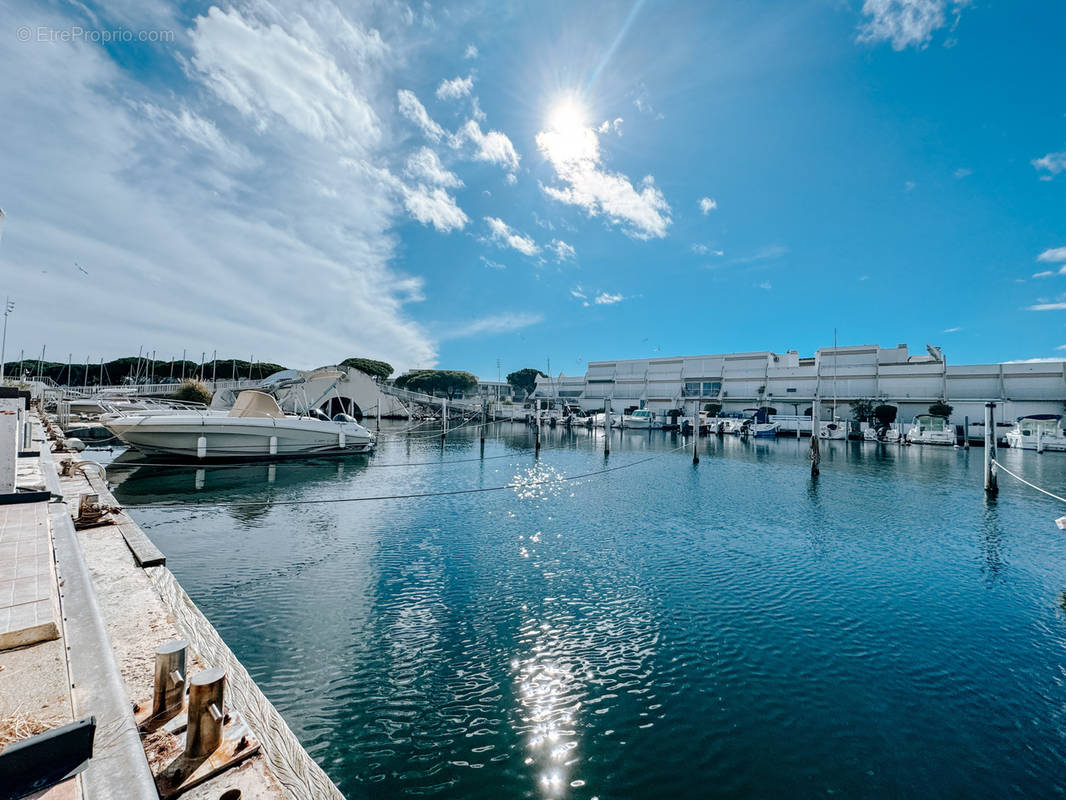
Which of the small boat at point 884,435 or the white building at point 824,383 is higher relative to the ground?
the white building at point 824,383

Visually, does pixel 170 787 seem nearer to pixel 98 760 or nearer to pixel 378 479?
pixel 98 760

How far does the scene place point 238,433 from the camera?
20.3 metres

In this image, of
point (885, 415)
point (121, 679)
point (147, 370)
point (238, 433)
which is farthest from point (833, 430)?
point (147, 370)

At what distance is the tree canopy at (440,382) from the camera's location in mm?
85812

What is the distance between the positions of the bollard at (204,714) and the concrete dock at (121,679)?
0.09 feet

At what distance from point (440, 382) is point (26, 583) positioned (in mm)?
83830

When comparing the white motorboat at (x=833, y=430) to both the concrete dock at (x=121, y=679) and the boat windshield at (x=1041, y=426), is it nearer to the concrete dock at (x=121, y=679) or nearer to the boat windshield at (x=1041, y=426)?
the boat windshield at (x=1041, y=426)

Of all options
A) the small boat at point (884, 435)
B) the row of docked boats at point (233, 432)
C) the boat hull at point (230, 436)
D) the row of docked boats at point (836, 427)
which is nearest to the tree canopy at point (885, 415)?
the row of docked boats at point (836, 427)

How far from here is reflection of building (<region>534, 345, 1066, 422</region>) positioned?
162ft

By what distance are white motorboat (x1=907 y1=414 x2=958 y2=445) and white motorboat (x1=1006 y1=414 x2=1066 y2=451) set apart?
372 centimetres

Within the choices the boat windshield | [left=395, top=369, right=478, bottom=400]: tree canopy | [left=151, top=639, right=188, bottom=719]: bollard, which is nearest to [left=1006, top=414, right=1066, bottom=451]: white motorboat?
the boat windshield

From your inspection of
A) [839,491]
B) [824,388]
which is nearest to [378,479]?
[839,491]

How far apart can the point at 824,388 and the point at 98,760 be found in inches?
2710

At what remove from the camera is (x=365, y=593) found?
7461 millimetres
